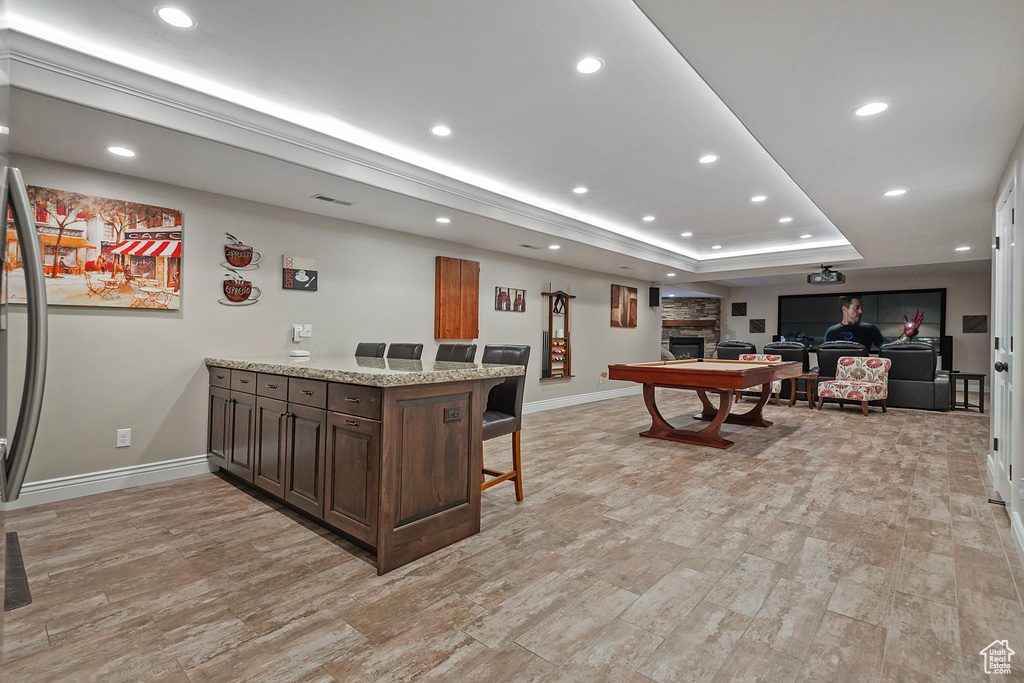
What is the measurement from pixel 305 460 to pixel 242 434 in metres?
0.94

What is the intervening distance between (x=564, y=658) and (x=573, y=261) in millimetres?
5876

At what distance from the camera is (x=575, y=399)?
752cm

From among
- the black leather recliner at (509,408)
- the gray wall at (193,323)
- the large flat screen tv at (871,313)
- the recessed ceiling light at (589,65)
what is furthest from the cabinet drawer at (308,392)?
the large flat screen tv at (871,313)

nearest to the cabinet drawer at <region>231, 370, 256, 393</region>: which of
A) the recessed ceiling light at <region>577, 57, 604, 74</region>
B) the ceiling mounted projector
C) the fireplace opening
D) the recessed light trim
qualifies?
the recessed light trim

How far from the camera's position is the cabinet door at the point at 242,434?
308 cm

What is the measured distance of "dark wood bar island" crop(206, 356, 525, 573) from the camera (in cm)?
212

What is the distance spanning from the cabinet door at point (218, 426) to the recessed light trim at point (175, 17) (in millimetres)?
2212

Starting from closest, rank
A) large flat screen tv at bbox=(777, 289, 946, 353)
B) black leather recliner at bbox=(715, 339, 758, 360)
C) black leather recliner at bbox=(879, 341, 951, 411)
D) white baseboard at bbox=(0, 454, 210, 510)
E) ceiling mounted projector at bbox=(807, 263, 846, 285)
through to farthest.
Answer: white baseboard at bbox=(0, 454, 210, 510) → black leather recliner at bbox=(879, 341, 951, 411) → ceiling mounted projector at bbox=(807, 263, 846, 285) → black leather recliner at bbox=(715, 339, 758, 360) → large flat screen tv at bbox=(777, 289, 946, 353)

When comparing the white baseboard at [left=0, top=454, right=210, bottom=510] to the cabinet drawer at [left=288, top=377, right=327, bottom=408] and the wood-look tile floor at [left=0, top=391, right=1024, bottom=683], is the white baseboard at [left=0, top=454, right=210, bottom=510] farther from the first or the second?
the cabinet drawer at [left=288, top=377, right=327, bottom=408]

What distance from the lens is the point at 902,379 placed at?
7.24m

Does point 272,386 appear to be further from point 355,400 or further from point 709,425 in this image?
point 709,425

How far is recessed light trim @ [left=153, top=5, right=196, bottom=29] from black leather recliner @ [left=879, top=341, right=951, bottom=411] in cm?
887

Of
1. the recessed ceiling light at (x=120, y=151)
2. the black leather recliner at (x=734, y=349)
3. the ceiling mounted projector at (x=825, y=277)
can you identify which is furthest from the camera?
the black leather recliner at (x=734, y=349)

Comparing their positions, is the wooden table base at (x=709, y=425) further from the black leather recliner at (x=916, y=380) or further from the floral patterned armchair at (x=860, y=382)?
the black leather recliner at (x=916, y=380)
